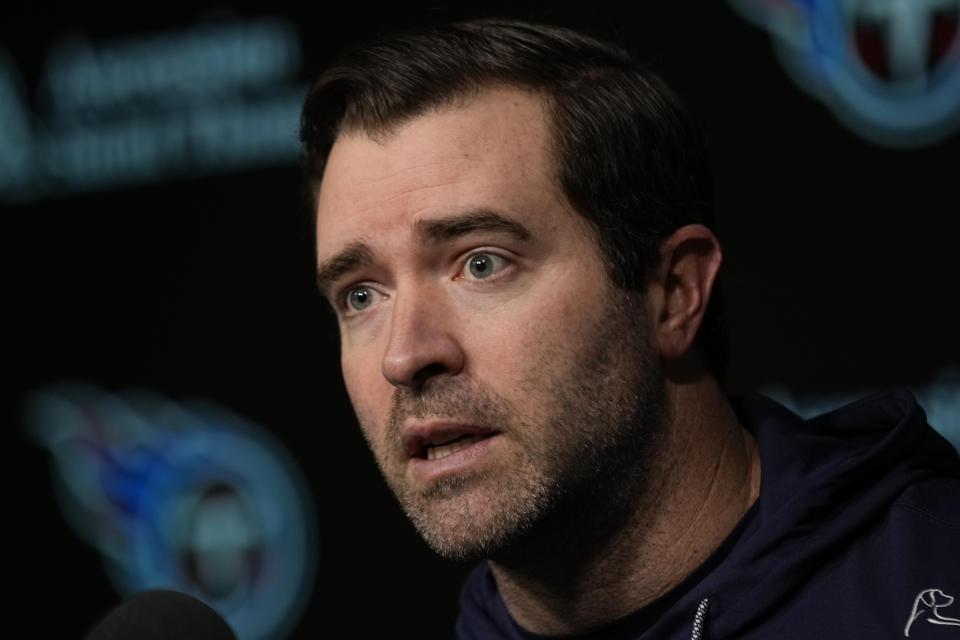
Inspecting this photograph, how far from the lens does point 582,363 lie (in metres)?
1.47

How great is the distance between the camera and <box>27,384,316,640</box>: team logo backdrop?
2.47m

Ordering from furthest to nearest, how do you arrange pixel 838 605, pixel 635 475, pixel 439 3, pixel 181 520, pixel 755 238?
1. pixel 181 520
2. pixel 439 3
3. pixel 755 238
4. pixel 635 475
5. pixel 838 605

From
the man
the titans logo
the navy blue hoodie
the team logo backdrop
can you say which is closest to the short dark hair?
the man

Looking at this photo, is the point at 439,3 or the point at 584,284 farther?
the point at 439,3

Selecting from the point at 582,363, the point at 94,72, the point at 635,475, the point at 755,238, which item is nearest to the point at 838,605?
the point at 635,475

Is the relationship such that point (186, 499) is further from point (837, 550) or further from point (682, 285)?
point (837, 550)

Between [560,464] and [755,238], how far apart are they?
31.5 inches

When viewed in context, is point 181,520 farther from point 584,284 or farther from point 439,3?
point 584,284

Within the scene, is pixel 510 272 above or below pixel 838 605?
above

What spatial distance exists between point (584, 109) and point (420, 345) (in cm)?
37

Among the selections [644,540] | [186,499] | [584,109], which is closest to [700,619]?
[644,540]

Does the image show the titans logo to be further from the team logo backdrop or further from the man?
the team logo backdrop

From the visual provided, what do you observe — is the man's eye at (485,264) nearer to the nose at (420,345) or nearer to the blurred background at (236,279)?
the nose at (420,345)

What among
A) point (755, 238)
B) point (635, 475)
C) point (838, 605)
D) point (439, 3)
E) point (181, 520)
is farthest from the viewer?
point (181, 520)
